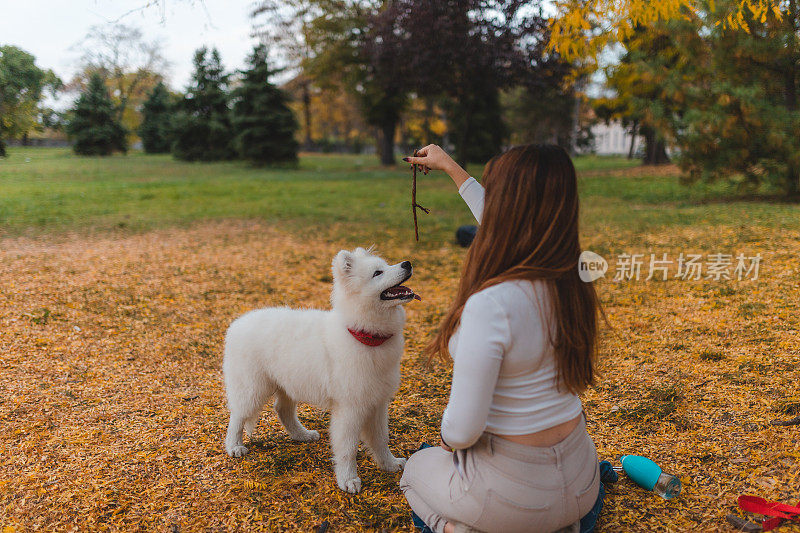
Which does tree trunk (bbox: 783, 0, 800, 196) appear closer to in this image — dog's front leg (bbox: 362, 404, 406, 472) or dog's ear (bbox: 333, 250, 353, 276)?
dog's front leg (bbox: 362, 404, 406, 472)

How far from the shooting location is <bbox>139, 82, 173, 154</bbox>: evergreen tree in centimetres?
2441

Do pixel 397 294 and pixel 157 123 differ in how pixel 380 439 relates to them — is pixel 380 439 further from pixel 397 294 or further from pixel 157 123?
pixel 157 123

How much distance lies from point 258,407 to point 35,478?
1240 mm

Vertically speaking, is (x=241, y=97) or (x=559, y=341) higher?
(x=241, y=97)

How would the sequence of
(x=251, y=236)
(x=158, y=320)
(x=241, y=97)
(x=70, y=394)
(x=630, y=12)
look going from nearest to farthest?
(x=70, y=394) < (x=158, y=320) < (x=630, y=12) < (x=251, y=236) < (x=241, y=97)

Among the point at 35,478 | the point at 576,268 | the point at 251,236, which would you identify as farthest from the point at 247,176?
the point at 576,268

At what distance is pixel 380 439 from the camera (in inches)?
119

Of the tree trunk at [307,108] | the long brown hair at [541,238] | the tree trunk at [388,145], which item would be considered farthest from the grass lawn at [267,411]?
the tree trunk at [307,108]

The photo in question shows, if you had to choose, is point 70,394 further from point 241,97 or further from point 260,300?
point 241,97

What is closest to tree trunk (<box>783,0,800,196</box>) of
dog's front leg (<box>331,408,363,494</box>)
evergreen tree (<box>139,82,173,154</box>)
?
dog's front leg (<box>331,408,363,494</box>)

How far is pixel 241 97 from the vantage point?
25125mm

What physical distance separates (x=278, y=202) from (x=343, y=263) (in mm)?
12054

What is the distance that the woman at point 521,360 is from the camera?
187 centimetres

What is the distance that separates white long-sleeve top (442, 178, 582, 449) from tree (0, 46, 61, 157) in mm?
9935
